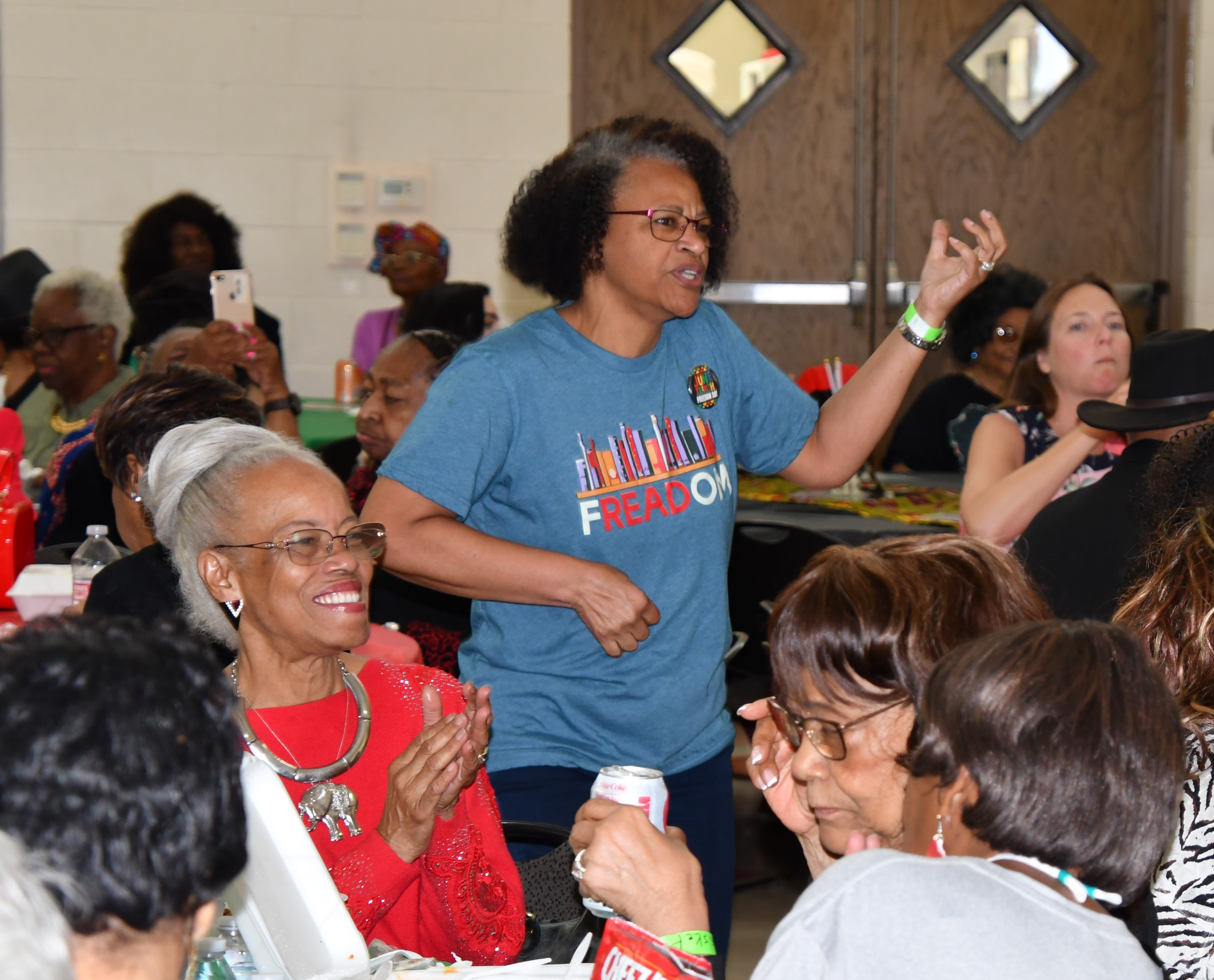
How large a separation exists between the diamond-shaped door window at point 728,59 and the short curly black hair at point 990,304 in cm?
179

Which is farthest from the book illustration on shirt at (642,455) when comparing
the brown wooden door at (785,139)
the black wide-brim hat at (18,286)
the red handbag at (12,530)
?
the brown wooden door at (785,139)

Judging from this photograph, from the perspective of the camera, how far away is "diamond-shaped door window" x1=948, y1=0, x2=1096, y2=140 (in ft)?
19.6

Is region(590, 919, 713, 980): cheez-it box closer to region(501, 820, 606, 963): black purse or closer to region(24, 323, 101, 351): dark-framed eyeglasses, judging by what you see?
region(501, 820, 606, 963): black purse

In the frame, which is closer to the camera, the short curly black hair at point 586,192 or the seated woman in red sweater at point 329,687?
the seated woman in red sweater at point 329,687

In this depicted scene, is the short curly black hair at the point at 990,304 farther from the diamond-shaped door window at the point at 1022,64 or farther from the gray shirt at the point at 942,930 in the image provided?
the gray shirt at the point at 942,930

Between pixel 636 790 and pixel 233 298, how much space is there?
2595mm

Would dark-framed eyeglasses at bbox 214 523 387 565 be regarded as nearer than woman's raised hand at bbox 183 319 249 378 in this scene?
Yes

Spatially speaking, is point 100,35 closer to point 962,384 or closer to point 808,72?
point 808,72

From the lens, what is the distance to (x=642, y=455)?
202 cm

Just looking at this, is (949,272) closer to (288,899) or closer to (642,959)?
(642,959)

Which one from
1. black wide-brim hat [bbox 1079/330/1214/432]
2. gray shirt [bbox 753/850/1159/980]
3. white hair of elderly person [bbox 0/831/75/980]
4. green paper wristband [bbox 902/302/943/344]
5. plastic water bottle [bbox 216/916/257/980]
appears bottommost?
plastic water bottle [bbox 216/916/257/980]

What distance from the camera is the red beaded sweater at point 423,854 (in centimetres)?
165

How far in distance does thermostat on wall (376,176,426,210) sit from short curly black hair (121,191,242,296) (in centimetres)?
77

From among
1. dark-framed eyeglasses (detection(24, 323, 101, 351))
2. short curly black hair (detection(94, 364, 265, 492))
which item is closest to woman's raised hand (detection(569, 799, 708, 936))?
short curly black hair (detection(94, 364, 265, 492))
